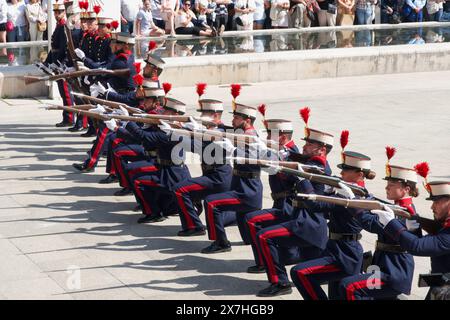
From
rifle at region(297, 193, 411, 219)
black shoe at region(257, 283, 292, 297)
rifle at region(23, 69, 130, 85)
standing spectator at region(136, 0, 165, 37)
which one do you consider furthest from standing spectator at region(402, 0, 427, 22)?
rifle at region(297, 193, 411, 219)

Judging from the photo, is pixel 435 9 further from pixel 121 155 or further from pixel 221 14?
pixel 121 155

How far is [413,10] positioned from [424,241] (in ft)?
63.4

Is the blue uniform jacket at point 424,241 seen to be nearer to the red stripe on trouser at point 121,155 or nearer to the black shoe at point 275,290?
the black shoe at point 275,290

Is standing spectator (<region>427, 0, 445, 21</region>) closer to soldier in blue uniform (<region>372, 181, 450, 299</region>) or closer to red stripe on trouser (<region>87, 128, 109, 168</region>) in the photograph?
red stripe on trouser (<region>87, 128, 109, 168</region>)

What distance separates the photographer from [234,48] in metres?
20.4

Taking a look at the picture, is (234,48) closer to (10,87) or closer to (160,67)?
(10,87)

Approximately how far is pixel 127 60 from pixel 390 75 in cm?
823

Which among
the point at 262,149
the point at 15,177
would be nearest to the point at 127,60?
the point at 15,177

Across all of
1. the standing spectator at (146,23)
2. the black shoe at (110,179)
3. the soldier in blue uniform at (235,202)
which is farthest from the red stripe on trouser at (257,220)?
the standing spectator at (146,23)

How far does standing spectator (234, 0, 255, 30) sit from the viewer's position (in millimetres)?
22312

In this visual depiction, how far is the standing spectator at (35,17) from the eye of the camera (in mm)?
19297

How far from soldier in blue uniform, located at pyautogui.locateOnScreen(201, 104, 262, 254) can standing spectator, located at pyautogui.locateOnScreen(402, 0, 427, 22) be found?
1684cm

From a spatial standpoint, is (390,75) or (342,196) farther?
(390,75)

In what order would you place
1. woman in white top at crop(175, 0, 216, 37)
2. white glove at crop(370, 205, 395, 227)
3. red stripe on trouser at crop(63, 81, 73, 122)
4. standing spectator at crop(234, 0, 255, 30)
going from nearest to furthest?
white glove at crop(370, 205, 395, 227)
red stripe on trouser at crop(63, 81, 73, 122)
woman in white top at crop(175, 0, 216, 37)
standing spectator at crop(234, 0, 255, 30)
